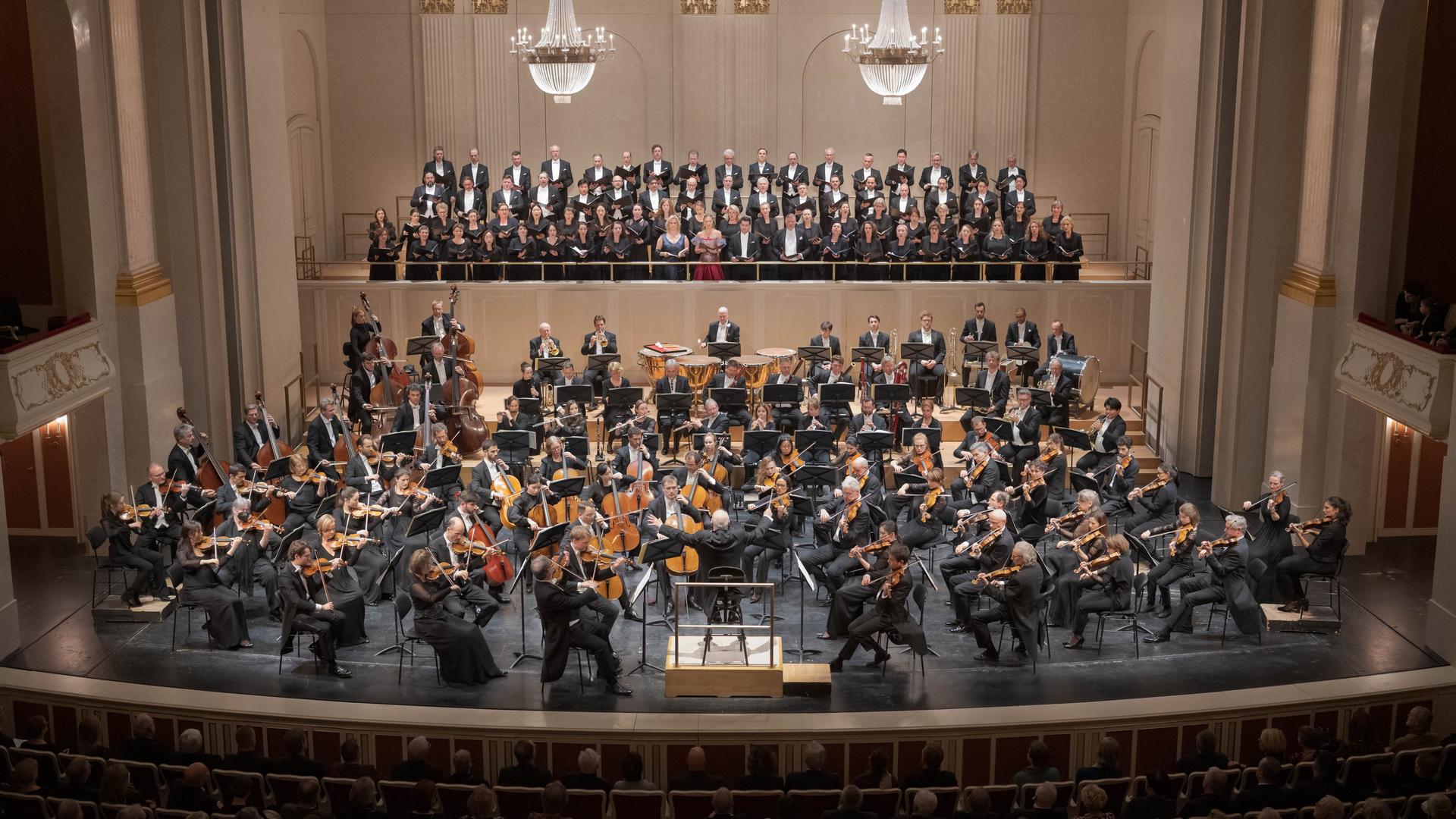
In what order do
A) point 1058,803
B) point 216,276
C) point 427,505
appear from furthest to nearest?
1. point 216,276
2. point 427,505
3. point 1058,803

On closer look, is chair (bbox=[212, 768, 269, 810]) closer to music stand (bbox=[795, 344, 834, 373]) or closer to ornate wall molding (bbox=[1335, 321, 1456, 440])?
music stand (bbox=[795, 344, 834, 373])

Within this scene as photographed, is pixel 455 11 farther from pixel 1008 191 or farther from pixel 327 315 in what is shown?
pixel 1008 191

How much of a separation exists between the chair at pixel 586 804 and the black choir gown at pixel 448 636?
7.96ft

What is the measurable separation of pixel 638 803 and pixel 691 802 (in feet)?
1.07

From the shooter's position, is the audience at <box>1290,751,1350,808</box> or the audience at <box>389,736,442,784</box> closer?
the audience at <box>1290,751,1350,808</box>

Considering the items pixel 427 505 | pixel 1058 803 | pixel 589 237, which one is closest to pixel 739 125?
pixel 589 237

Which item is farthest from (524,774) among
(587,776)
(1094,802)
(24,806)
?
(1094,802)

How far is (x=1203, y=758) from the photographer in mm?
9258

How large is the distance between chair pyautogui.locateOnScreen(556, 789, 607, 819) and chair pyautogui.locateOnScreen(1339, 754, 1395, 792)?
14.2ft

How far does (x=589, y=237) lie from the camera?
1877cm

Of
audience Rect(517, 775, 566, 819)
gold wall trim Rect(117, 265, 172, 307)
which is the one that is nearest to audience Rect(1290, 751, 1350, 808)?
audience Rect(517, 775, 566, 819)

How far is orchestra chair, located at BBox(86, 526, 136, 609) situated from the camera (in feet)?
41.5

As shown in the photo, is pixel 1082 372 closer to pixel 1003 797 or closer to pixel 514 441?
pixel 514 441

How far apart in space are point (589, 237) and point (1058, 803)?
36.9 ft
